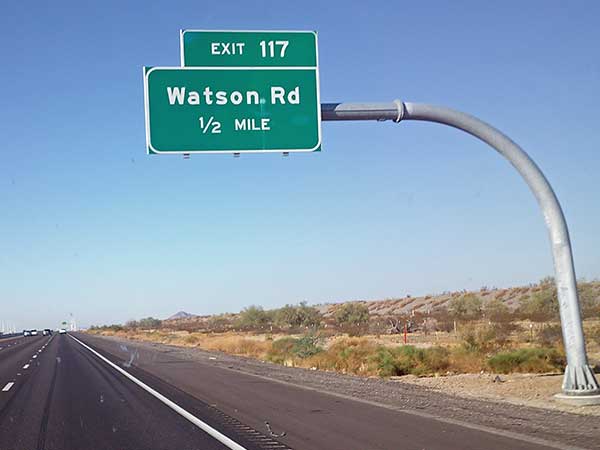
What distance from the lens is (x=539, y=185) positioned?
16.4 meters

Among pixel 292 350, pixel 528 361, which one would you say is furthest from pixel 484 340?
pixel 292 350

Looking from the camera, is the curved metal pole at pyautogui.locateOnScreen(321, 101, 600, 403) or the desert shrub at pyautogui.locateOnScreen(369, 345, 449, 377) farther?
the desert shrub at pyautogui.locateOnScreen(369, 345, 449, 377)

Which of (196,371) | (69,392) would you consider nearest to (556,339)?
(196,371)

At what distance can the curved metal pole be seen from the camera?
1614 cm

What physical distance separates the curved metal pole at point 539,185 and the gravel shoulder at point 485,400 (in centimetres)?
115

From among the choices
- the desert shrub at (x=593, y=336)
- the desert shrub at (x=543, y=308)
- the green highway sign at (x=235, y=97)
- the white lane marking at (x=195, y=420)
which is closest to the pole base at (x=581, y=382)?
the green highway sign at (x=235, y=97)

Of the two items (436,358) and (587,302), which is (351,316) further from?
(436,358)

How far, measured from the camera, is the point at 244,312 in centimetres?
11456

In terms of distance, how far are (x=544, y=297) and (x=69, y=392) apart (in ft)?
145

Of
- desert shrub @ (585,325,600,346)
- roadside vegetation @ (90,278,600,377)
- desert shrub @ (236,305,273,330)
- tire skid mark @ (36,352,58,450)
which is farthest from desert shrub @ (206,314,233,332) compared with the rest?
tire skid mark @ (36,352,58,450)

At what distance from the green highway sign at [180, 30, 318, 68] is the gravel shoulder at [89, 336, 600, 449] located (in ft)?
25.9

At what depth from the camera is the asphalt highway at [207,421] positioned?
12.0 meters

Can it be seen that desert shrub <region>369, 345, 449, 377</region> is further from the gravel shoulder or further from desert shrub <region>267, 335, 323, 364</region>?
desert shrub <region>267, 335, 323, 364</region>

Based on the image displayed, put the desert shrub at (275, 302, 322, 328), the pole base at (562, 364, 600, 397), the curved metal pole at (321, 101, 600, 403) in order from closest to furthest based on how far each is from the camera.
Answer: the pole base at (562, 364, 600, 397)
the curved metal pole at (321, 101, 600, 403)
the desert shrub at (275, 302, 322, 328)
